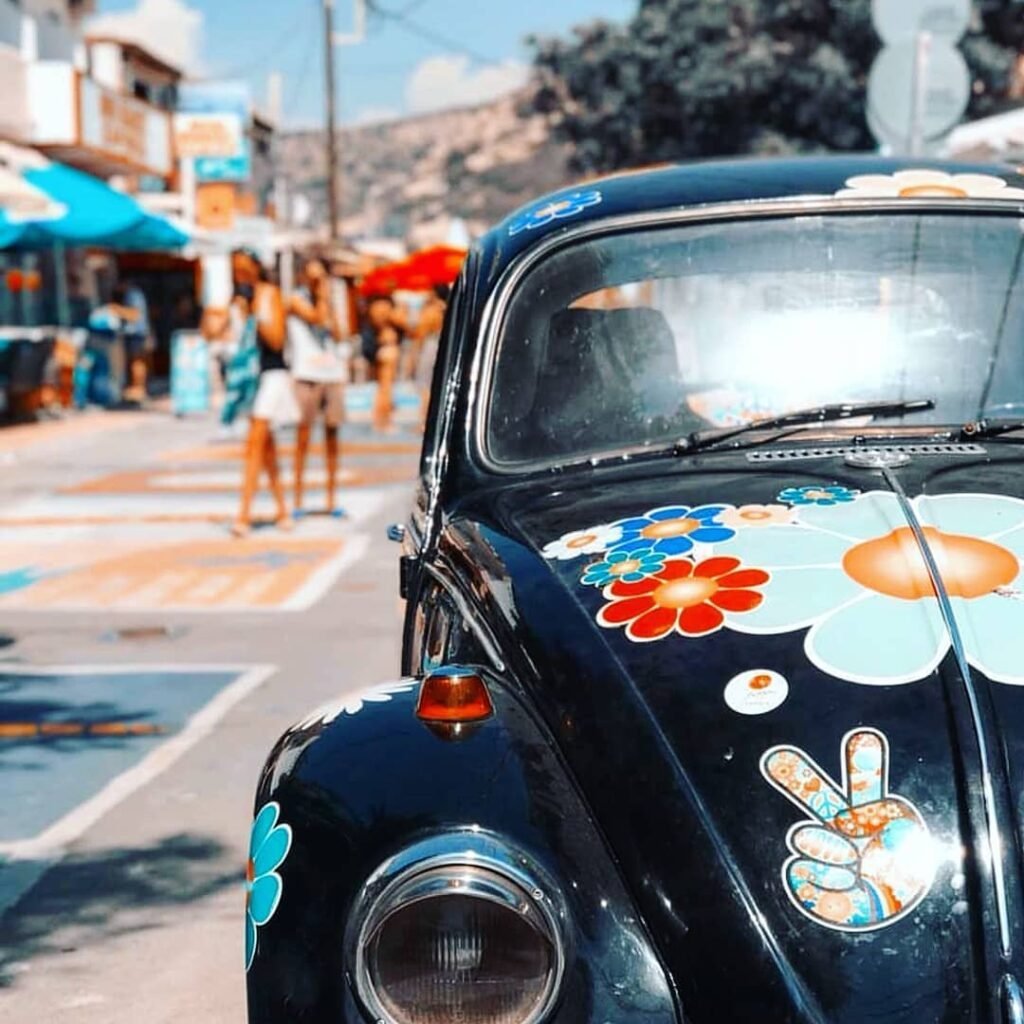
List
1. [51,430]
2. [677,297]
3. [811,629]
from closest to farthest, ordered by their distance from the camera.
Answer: [811,629] < [677,297] < [51,430]

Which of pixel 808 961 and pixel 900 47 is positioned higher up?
pixel 900 47

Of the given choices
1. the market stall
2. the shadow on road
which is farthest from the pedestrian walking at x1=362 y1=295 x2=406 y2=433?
the shadow on road

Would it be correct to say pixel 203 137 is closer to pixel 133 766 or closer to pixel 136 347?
pixel 136 347

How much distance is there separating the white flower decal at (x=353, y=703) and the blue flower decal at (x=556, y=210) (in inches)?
59.8

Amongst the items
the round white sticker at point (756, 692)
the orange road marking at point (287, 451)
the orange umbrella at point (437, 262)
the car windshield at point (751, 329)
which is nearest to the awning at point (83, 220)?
the orange road marking at point (287, 451)

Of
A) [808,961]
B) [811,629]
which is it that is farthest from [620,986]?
[811,629]

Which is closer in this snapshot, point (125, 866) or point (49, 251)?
point (125, 866)

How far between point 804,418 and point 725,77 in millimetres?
33726

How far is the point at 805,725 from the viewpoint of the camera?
2.26m

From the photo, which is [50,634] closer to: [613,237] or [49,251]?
[613,237]

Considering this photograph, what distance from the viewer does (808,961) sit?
2049mm

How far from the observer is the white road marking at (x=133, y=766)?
15.9 ft

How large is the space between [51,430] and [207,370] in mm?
3519

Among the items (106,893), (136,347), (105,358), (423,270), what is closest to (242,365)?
(106,893)
